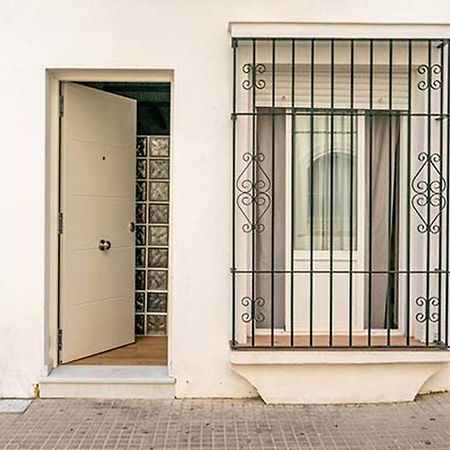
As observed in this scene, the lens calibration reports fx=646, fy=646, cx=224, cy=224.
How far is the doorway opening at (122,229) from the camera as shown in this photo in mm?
5480

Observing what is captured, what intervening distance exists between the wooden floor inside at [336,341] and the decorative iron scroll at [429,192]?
0.89 m

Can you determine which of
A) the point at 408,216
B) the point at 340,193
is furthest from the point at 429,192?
the point at 340,193

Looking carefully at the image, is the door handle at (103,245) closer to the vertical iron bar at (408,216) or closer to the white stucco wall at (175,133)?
the white stucco wall at (175,133)

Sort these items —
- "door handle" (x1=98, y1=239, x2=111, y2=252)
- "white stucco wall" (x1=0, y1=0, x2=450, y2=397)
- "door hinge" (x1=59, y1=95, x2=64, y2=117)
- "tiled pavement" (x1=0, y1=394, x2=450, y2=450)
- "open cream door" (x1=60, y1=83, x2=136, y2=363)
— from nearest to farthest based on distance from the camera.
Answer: "tiled pavement" (x1=0, y1=394, x2=450, y2=450)
"white stucco wall" (x1=0, y1=0, x2=450, y2=397)
"door hinge" (x1=59, y1=95, x2=64, y2=117)
"open cream door" (x1=60, y1=83, x2=136, y2=363)
"door handle" (x1=98, y1=239, x2=111, y2=252)

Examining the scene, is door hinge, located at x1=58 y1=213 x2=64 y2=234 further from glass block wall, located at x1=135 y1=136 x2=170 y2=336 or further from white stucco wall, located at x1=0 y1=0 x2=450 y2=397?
glass block wall, located at x1=135 y1=136 x2=170 y2=336

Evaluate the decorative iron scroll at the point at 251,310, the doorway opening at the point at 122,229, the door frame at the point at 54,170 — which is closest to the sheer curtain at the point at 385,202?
the decorative iron scroll at the point at 251,310

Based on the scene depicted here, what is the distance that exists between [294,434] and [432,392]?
142 centimetres

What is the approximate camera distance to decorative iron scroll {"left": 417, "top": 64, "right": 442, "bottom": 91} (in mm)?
5035

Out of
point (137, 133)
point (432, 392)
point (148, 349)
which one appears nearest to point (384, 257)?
point (432, 392)

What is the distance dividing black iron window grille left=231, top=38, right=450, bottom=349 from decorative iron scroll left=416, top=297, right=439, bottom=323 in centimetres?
1

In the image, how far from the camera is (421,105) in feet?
17.0

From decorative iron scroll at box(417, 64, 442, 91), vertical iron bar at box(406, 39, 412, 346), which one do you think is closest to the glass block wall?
vertical iron bar at box(406, 39, 412, 346)

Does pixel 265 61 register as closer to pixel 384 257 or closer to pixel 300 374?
pixel 384 257

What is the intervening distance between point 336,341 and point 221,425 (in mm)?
1165
